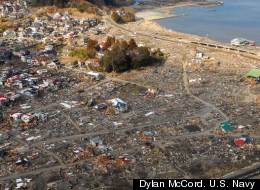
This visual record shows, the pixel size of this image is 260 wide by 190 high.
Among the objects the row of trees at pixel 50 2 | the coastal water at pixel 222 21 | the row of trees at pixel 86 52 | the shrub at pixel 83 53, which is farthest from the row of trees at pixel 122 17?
the shrub at pixel 83 53

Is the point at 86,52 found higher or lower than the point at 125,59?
lower

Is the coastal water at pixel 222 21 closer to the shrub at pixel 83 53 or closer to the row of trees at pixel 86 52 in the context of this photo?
the row of trees at pixel 86 52

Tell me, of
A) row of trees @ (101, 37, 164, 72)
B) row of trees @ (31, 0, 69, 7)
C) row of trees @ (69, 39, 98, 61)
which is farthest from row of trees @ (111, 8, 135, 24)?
row of trees @ (101, 37, 164, 72)

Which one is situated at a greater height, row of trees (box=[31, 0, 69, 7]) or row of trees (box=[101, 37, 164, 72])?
row of trees (box=[31, 0, 69, 7])

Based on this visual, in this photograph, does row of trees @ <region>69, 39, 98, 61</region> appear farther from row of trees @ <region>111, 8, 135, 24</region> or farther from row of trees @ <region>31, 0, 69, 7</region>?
row of trees @ <region>31, 0, 69, 7</region>

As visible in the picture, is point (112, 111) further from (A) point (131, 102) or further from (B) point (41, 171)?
(B) point (41, 171)

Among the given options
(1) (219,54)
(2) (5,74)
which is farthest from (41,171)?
(1) (219,54)

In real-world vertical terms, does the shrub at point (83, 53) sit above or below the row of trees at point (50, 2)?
below

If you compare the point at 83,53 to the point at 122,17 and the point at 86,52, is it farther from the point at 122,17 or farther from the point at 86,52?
the point at 122,17

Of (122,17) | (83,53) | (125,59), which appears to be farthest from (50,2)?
(125,59)
